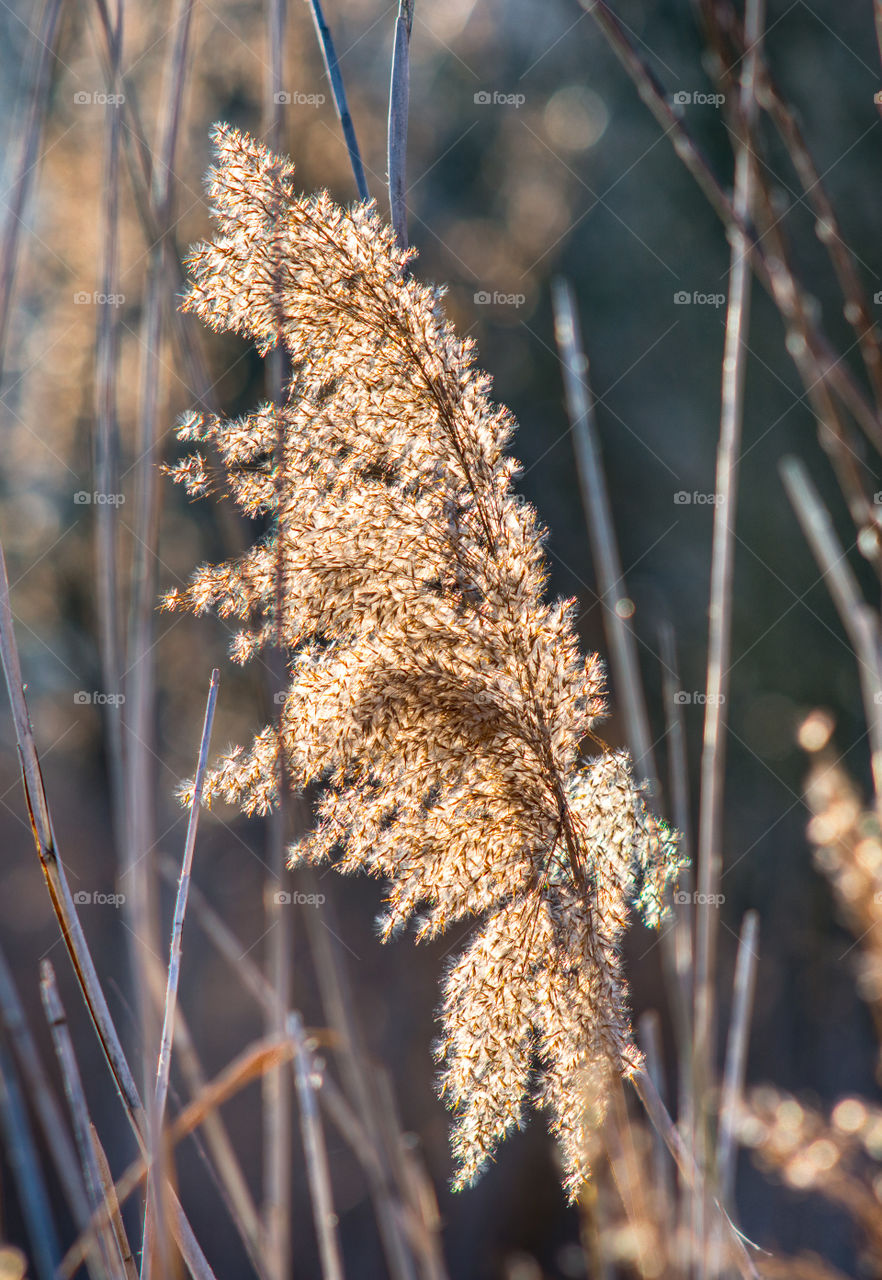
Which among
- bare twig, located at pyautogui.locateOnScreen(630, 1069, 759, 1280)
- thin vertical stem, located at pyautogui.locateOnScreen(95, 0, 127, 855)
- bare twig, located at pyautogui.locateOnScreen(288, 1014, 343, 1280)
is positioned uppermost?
thin vertical stem, located at pyautogui.locateOnScreen(95, 0, 127, 855)

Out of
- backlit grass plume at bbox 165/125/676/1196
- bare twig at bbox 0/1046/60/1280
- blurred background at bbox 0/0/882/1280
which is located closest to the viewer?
bare twig at bbox 0/1046/60/1280

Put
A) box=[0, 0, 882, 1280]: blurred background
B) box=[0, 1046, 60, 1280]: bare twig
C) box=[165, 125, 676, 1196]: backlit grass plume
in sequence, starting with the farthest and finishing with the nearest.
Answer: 1. box=[0, 0, 882, 1280]: blurred background
2. box=[165, 125, 676, 1196]: backlit grass plume
3. box=[0, 1046, 60, 1280]: bare twig

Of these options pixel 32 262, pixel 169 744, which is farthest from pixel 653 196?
pixel 169 744

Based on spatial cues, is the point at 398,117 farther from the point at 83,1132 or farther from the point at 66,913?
the point at 83,1132

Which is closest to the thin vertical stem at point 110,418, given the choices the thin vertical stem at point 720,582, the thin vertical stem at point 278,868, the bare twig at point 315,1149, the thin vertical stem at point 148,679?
the thin vertical stem at point 148,679

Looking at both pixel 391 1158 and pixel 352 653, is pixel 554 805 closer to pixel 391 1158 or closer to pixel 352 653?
pixel 352 653

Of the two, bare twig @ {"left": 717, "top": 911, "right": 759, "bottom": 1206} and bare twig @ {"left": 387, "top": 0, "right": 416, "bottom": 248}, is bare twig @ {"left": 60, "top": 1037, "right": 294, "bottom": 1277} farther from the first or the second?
bare twig @ {"left": 387, "top": 0, "right": 416, "bottom": 248}

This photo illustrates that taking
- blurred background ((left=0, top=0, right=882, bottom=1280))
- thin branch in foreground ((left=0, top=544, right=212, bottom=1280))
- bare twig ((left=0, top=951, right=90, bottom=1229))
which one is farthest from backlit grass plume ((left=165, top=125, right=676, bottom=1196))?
blurred background ((left=0, top=0, right=882, bottom=1280))
